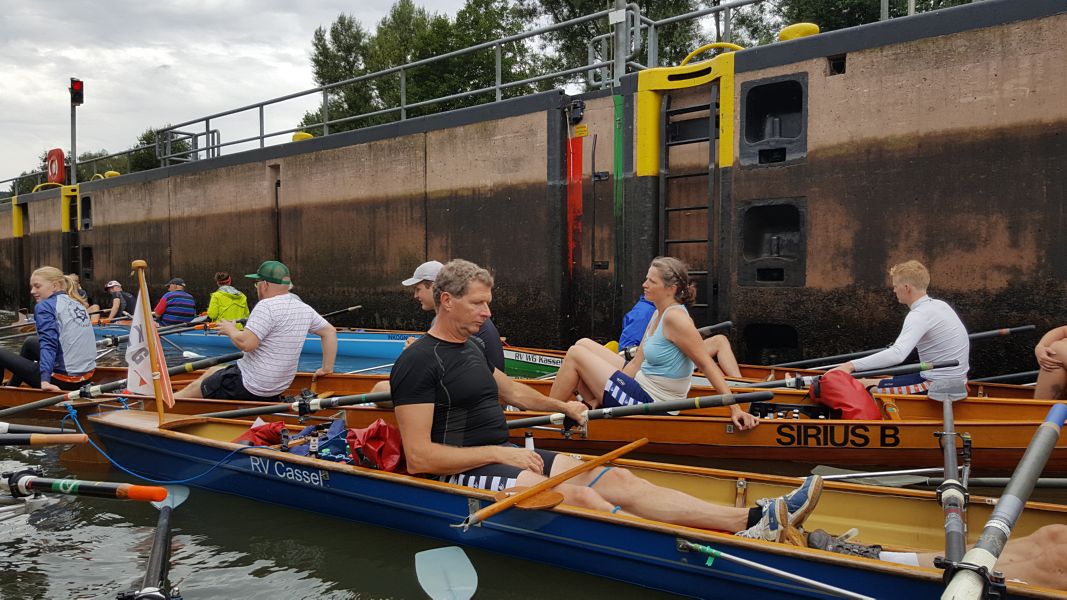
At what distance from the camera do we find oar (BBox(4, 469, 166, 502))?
3.81 metres

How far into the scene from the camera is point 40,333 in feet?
25.1

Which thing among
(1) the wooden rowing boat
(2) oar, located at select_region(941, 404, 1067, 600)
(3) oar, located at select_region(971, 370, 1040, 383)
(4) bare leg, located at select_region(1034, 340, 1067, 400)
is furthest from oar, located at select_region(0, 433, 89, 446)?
(3) oar, located at select_region(971, 370, 1040, 383)

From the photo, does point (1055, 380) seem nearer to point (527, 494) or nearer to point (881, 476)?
point (881, 476)

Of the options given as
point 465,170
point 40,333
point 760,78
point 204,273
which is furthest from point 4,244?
point 760,78

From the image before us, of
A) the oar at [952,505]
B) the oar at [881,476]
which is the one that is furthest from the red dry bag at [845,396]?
the oar at [952,505]

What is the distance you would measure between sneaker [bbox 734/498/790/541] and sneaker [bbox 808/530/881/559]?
0.15 meters

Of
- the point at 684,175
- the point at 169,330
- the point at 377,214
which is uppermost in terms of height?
the point at 684,175

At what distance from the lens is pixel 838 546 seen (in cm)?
374

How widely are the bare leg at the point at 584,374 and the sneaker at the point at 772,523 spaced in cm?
233

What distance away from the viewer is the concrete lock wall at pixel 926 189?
7.77 metres

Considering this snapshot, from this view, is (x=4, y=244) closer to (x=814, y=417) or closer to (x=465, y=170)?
(x=465, y=170)

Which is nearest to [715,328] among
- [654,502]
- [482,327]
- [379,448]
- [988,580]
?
[482,327]

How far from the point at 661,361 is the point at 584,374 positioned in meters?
0.84

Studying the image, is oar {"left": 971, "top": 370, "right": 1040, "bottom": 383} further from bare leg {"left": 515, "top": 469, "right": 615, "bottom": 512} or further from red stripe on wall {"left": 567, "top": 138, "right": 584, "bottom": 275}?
red stripe on wall {"left": 567, "top": 138, "right": 584, "bottom": 275}
